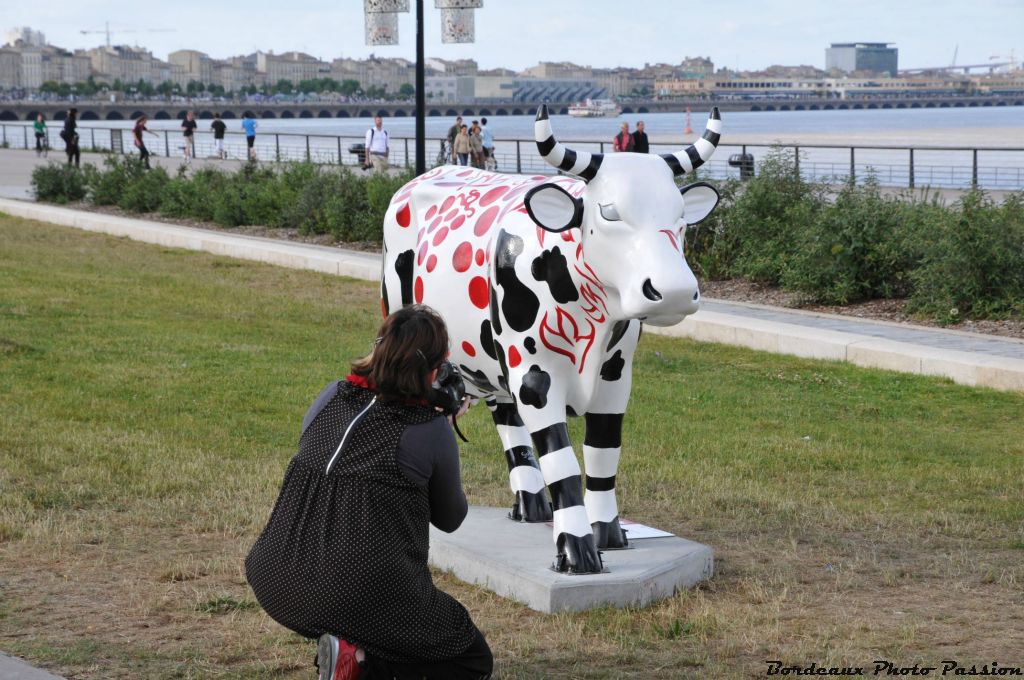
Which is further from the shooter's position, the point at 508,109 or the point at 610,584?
the point at 508,109

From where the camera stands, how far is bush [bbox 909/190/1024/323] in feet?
44.6

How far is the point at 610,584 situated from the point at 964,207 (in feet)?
32.0

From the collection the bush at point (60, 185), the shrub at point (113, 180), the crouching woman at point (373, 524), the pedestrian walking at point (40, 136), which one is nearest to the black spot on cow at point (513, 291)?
the crouching woman at point (373, 524)

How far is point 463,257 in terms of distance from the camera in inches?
257

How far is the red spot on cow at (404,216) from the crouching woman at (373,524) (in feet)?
9.22

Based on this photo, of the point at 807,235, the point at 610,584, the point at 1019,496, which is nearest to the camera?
the point at 610,584

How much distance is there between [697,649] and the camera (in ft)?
17.5

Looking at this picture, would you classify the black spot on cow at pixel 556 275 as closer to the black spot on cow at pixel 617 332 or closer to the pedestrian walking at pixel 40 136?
the black spot on cow at pixel 617 332

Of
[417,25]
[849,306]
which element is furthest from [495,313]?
[417,25]

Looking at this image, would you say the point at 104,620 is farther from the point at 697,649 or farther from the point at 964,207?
the point at 964,207

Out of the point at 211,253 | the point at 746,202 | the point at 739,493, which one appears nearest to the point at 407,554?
the point at 739,493

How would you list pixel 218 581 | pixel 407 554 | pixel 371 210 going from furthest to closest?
pixel 371 210
pixel 218 581
pixel 407 554

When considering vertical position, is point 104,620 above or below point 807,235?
below

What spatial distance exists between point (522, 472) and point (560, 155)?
1881mm
